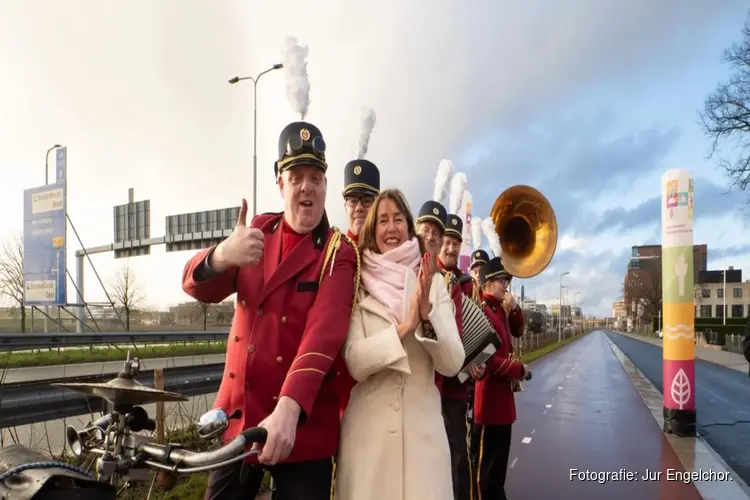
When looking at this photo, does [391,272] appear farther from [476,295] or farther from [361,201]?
[476,295]

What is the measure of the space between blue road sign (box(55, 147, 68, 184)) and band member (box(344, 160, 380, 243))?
1473cm

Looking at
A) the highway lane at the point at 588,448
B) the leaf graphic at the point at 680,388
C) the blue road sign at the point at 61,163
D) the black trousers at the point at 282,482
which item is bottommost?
the highway lane at the point at 588,448

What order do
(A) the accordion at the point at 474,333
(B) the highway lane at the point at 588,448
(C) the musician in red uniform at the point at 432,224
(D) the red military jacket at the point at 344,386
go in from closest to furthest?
(D) the red military jacket at the point at 344,386, (A) the accordion at the point at 474,333, (C) the musician in red uniform at the point at 432,224, (B) the highway lane at the point at 588,448

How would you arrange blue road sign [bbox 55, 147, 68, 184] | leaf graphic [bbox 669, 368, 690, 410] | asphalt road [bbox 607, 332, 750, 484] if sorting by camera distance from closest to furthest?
asphalt road [bbox 607, 332, 750, 484] < leaf graphic [bbox 669, 368, 690, 410] < blue road sign [bbox 55, 147, 68, 184]

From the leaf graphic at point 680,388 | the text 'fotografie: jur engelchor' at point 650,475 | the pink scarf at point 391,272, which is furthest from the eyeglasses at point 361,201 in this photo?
the leaf graphic at point 680,388

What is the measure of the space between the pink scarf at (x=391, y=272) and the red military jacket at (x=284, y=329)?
197 mm

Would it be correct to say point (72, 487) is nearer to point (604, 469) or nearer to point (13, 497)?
point (13, 497)

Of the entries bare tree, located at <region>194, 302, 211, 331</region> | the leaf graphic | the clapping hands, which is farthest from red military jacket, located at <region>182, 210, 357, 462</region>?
bare tree, located at <region>194, 302, 211, 331</region>

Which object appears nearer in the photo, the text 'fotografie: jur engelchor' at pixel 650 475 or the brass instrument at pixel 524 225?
the text 'fotografie: jur engelchor' at pixel 650 475

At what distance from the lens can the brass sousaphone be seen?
682cm

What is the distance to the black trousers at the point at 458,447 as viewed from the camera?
3.64 meters

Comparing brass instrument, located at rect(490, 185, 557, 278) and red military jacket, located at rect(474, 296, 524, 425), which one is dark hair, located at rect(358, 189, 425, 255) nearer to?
red military jacket, located at rect(474, 296, 524, 425)

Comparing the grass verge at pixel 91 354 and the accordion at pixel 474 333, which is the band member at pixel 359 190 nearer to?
the accordion at pixel 474 333

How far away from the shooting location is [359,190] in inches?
152
